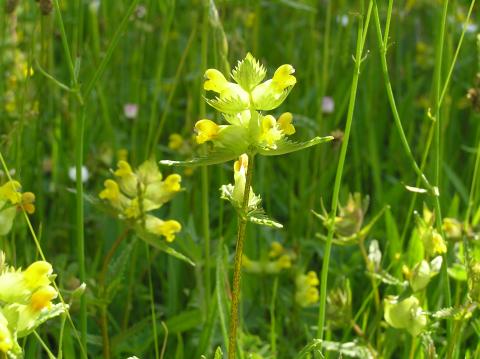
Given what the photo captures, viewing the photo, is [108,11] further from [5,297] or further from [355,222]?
[5,297]

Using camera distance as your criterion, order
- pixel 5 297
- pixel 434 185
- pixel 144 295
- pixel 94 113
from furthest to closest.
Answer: pixel 94 113, pixel 144 295, pixel 434 185, pixel 5 297

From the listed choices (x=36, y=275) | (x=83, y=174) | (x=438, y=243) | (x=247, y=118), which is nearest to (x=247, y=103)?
(x=247, y=118)

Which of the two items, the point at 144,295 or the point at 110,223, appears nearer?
the point at 144,295

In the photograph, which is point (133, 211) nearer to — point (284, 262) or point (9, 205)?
point (9, 205)

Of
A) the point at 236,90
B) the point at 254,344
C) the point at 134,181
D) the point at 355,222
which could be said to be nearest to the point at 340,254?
the point at 355,222

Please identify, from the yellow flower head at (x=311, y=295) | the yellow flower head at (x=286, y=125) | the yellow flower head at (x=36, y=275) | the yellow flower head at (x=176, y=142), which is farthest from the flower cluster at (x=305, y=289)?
the yellow flower head at (x=36, y=275)

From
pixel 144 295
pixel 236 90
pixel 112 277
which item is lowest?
pixel 144 295
